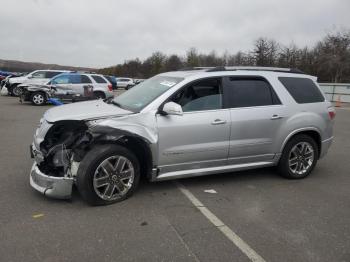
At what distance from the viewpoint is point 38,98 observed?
655 inches

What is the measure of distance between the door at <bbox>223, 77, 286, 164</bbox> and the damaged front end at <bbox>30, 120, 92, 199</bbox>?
2.09 meters

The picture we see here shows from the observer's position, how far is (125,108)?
186 inches

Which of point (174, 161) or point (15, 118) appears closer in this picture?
point (174, 161)

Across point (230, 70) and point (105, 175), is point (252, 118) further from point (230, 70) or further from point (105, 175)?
point (105, 175)

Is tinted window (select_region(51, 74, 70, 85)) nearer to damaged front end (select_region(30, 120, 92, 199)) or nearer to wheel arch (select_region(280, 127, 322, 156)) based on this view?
damaged front end (select_region(30, 120, 92, 199))

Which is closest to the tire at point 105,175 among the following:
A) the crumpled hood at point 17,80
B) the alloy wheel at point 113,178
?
the alloy wheel at point 113,178

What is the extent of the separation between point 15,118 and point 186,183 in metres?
8.96

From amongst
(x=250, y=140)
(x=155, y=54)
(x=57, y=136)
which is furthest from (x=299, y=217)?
(x=155, y=54)

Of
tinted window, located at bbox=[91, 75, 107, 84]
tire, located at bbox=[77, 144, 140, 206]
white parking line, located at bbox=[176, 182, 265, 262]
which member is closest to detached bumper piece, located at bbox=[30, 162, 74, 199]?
tire, located at bbox=[77, 144, 140, 206]

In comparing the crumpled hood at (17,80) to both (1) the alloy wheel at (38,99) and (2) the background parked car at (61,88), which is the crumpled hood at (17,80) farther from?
(1) the alloy wheel at (38,99)

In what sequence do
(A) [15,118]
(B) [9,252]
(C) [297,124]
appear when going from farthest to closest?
(A) [15,118], (C) [297,124], (B) [9,252]

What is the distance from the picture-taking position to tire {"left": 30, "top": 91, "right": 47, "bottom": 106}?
1662cm

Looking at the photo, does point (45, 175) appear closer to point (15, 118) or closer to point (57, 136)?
point (57, 136)

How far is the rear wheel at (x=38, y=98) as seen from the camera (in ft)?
54.5
